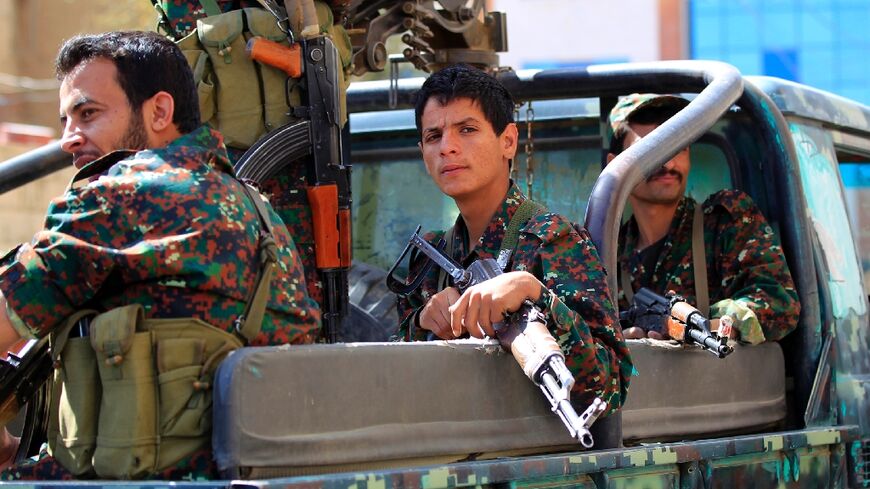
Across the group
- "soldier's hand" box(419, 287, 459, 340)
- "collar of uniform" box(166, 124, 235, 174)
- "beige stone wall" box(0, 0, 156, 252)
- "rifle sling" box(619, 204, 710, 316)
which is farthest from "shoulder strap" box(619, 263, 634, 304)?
"beige stone wall" box(0, 0, 156, 252)

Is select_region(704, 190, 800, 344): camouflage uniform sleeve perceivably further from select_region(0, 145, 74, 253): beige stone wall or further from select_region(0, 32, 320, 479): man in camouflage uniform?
select_region(0, 145, 74, 253): beige stone wall

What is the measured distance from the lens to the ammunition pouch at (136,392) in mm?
2502

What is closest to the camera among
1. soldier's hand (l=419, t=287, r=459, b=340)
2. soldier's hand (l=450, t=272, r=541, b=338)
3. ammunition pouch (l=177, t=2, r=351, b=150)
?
soldier's hand (l=450, t=272, r=541, b=338)

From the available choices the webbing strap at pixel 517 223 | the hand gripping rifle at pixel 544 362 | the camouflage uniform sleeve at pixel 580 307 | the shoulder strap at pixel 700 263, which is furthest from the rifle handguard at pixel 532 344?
the shoulder strap at pixel 700 263

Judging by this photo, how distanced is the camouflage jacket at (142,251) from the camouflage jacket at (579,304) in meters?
0.75

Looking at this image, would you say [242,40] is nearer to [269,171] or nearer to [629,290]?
[269,171]

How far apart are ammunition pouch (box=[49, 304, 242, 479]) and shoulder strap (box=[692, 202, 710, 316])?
1983 mm

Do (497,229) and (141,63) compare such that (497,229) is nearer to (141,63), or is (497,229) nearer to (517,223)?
(517,223)

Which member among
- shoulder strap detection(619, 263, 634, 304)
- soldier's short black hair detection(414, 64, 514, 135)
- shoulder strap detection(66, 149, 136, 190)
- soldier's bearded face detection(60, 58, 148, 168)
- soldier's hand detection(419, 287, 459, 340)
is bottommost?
soldier's hand detection(419, 287, 459, 340)

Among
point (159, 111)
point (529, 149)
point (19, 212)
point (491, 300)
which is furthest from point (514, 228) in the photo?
point (19, 212)

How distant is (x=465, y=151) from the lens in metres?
3.60

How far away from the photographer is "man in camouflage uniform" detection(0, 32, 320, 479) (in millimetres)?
2586

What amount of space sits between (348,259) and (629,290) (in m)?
0.85

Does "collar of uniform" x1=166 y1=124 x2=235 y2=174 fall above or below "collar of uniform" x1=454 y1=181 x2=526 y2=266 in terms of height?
above
